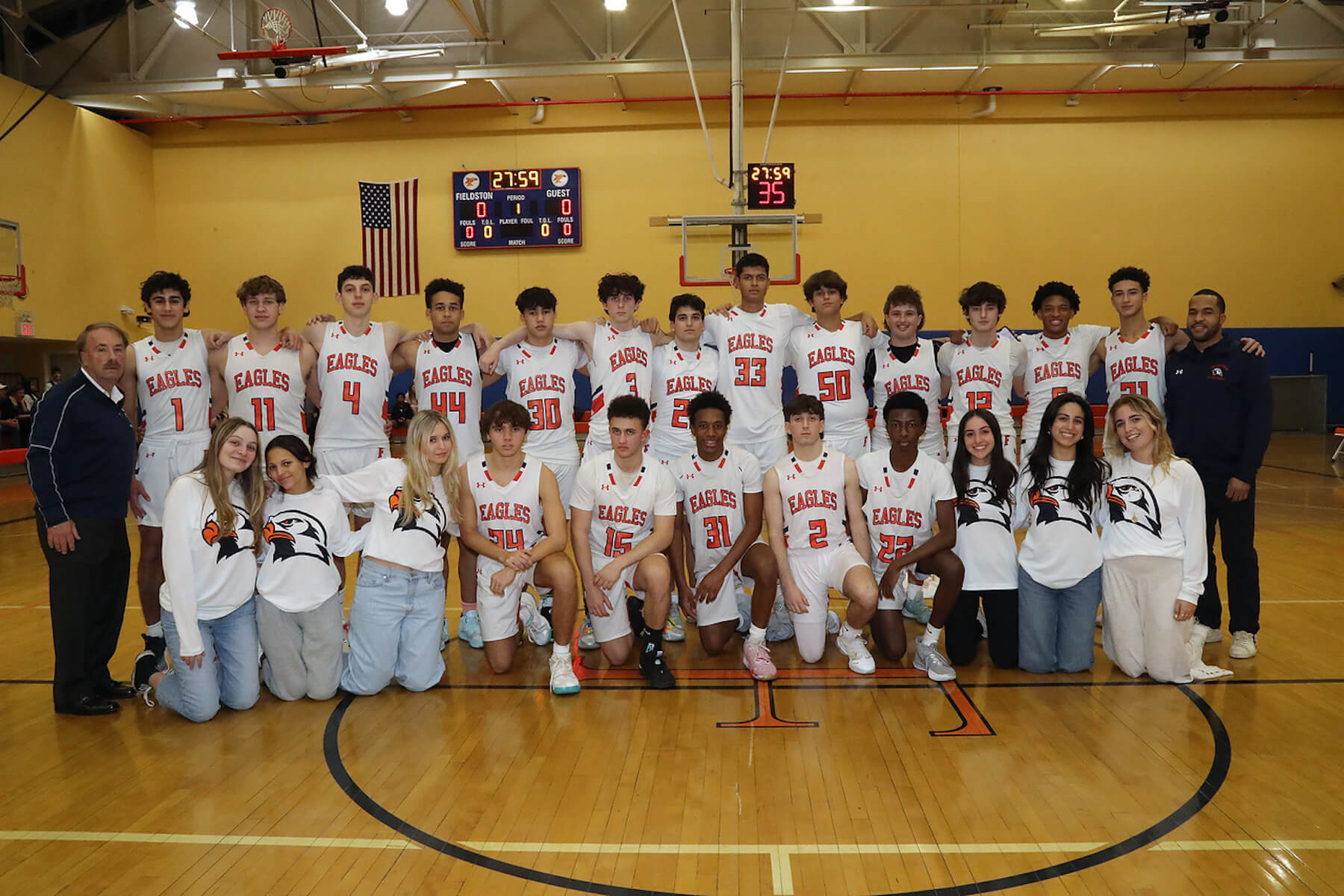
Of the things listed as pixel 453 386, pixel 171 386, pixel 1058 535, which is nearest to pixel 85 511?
pixel 171 386

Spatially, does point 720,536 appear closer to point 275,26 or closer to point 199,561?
point 199,561

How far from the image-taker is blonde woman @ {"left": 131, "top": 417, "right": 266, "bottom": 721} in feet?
13.3

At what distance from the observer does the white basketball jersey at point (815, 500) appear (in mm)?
4941

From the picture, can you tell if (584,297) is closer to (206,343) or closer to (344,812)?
(206,343)

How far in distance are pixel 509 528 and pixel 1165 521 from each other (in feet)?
10.7

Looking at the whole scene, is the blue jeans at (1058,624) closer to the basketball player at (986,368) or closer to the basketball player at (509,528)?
the basketball player at (986,368)

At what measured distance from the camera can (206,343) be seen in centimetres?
532

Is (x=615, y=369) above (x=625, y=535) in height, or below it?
above

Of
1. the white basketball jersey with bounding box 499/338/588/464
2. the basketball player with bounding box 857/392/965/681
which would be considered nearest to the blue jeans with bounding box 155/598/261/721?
the white basketball jersey with bounding box 499/338/588/464

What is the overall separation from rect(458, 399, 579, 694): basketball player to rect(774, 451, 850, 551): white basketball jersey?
122cm

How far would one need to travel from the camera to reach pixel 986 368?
5797mm

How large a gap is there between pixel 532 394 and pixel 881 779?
3156mm

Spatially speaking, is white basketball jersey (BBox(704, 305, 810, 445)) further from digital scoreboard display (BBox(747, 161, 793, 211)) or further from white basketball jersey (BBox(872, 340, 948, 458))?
digital scoreboard display (BBox(747, 161, 793, 211))

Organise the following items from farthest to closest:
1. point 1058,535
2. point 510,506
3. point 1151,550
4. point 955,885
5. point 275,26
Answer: point 275,26 → point 510,506 → point 1058,535 → point 1151,550 → point 955,885
